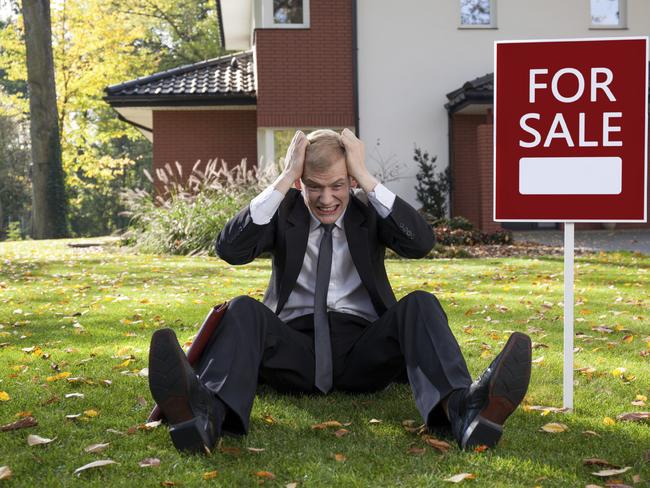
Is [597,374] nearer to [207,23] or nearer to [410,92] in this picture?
[410,92]

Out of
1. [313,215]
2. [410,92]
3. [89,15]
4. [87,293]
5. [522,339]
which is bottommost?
[87,293]

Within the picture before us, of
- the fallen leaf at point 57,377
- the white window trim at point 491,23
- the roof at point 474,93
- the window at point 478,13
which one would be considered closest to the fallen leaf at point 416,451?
the fallen leaf at point 57,377

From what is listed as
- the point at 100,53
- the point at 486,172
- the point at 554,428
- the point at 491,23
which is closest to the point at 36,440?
the point at 554,428

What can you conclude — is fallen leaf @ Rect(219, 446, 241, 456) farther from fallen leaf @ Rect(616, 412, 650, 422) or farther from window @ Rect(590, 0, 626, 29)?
window @ Rect(590, 0, 626, 29)

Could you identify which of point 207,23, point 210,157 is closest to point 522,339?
point 210,157

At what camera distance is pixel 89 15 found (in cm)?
2870

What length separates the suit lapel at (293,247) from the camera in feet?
13.2

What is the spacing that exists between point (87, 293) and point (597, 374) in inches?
229

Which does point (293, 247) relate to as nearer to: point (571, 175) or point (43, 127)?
point (571, 175)

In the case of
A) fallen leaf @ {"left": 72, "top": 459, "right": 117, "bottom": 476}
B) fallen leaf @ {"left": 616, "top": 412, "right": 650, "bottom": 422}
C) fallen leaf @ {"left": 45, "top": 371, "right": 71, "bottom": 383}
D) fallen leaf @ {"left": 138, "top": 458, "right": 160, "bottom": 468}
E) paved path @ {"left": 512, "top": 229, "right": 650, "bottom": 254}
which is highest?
fallen leaf @ {"left": 72, "top": 459, "right": 117, "bottom": 476}

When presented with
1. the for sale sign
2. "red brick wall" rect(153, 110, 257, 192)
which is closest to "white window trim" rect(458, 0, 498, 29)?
"red brick wall" rect(153, 110, 257, 192)

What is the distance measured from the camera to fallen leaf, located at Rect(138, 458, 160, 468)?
327 centimetres

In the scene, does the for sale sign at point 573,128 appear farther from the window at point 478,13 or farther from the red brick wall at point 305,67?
the window at point 478,13

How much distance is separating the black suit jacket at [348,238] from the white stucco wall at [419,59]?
46.2 feet
